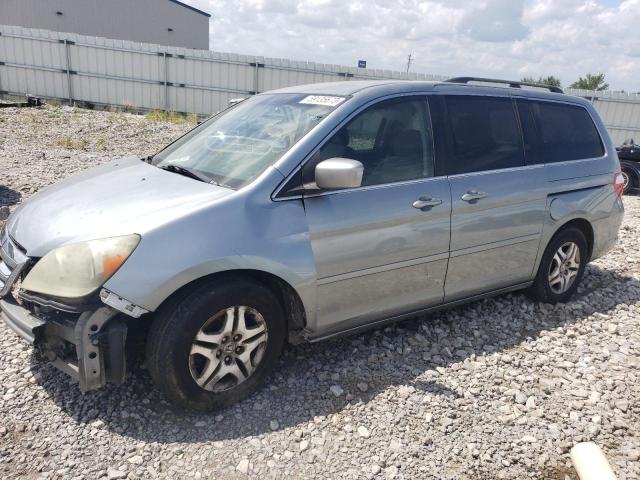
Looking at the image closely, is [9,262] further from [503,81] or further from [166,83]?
[166,83]

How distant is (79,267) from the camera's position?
2.57 meters

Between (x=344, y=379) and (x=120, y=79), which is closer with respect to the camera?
(x=344, y=379)

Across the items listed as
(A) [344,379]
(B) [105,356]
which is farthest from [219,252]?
(A) [344,379]

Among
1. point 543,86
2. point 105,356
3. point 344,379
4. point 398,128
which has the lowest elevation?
point 344,379

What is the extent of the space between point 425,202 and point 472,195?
1.52 ft

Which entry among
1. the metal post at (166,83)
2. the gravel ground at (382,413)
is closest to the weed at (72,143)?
the metal post at (166,83)

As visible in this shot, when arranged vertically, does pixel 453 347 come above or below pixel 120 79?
below

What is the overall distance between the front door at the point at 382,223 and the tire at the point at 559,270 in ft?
4.48

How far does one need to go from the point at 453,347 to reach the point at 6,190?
20.7ft

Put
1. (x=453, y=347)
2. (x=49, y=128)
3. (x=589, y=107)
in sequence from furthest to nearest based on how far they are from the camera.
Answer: (x=49, y=128) < (x=589, y=107) < (x=453, y=347)

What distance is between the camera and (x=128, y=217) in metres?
2.76

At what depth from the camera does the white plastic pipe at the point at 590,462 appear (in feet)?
8.29

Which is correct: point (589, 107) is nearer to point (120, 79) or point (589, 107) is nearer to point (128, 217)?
point (128, 217)

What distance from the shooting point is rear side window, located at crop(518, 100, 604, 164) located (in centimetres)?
423
